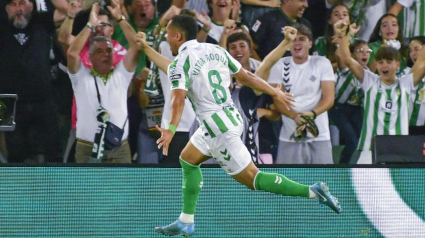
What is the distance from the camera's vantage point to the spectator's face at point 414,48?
31.5ft

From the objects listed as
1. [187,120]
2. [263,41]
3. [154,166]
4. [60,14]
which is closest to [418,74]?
[263,41]

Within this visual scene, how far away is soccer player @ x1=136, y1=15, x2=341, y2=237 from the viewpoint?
265 inches

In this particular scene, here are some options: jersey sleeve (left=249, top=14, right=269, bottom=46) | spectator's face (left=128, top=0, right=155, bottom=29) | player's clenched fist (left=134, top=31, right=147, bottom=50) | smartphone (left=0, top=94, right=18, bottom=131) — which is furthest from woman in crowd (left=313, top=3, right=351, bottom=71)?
smartphone (left=0, top=94, right=18, bottom=131)

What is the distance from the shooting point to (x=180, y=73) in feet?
21.6

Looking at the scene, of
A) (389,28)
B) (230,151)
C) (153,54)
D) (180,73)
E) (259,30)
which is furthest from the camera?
(389,28)

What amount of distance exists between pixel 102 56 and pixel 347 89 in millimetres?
2936

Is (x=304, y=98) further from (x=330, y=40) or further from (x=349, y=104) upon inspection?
(x=330, y=40)

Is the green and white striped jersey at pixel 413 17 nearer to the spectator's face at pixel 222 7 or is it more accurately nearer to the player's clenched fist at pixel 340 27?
the player's clenched fist at pixel 340 27

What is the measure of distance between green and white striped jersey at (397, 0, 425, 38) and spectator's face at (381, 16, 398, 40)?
1.69 ft

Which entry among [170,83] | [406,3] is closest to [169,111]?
[170,83]

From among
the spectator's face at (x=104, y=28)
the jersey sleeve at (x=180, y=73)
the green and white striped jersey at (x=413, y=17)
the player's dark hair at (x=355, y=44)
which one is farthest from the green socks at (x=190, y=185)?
the green and white striped jersey at (x=413, y=17)

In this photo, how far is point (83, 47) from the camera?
9.09m

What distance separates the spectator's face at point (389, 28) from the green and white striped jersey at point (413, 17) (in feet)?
1.69

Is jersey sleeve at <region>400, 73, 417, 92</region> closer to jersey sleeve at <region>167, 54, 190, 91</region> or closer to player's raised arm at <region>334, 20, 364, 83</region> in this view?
player's raised arm at <region>334, 20, 364, 83</region>
